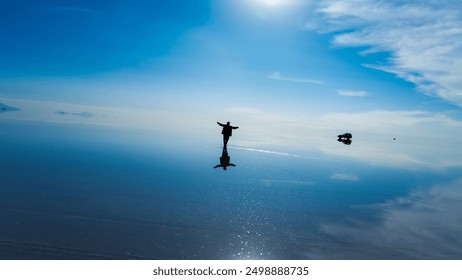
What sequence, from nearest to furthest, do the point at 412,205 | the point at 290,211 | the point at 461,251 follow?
the point at 461,251 → the point at 290,211 → the point at 412,205

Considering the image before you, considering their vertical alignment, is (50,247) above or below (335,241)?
below

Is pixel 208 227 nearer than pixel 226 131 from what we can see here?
No

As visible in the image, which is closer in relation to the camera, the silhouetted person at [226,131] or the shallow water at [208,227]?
the silhouetted person at [226,131]

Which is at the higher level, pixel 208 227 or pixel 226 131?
pixel 226 131

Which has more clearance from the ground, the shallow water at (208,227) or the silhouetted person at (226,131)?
the silhouetted person at (226,131)

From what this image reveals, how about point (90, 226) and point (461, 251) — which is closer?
point (461, 251)

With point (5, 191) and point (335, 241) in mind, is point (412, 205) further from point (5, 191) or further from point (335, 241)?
point (5, 191)

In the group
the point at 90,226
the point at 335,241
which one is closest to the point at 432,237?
the point at 335,241

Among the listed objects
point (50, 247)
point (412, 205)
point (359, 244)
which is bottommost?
point (50, 247)

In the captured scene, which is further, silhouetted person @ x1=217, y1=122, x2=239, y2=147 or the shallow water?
the shallow water

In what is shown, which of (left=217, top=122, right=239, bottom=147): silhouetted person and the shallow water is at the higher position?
(left=217, top=122, right=239, bottom=147): silhouetted person

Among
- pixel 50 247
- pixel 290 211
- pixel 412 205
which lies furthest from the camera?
pixel 412 205
